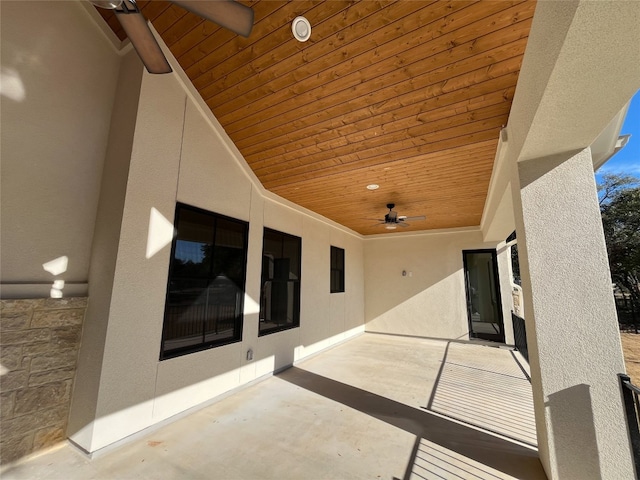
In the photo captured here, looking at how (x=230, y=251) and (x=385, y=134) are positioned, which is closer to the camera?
(x=385, y=134)

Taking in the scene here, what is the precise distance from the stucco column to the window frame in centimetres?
467

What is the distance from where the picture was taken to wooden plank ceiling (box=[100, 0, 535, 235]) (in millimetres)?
2053

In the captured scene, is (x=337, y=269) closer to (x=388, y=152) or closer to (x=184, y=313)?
(x=388, y=152)

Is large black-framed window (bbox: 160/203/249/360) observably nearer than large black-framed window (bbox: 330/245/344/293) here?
Yes

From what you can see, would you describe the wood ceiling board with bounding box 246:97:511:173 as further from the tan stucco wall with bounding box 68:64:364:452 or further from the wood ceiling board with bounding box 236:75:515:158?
the tan stucco wall with bounding box 68:64:364:452

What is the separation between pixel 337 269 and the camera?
6953 millimetres

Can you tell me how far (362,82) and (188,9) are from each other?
5.18 feet

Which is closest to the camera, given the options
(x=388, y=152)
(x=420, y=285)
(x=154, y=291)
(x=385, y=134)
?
(x=154, y=291)

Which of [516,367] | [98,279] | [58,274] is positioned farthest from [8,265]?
[516,367]

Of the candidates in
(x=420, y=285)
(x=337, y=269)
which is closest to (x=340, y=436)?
(x=337, y=269)

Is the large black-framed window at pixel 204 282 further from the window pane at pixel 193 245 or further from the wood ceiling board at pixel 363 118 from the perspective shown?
the wood ceiling board at pixel 363 118

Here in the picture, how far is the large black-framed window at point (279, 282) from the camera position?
449 centimetres

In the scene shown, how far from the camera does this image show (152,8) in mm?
2355

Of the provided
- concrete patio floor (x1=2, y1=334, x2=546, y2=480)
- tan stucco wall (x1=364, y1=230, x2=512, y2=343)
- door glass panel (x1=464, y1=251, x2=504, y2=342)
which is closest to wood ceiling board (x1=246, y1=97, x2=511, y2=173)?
concrete patio floor (x1=2, y1=334, x2=546, y2=480)
